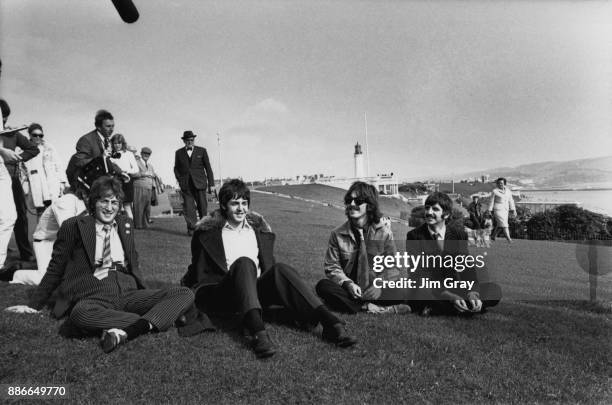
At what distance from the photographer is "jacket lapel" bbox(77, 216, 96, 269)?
3990 mm

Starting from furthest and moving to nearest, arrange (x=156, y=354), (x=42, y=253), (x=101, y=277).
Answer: (x=42, y=253) → (x=101, y=277) → (x=156, y=354)

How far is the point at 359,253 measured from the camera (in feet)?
15.3

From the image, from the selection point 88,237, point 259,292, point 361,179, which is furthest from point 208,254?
point 361,179

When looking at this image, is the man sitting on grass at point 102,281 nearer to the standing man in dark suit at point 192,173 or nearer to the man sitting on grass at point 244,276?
the man sitting on grass at point 244,276

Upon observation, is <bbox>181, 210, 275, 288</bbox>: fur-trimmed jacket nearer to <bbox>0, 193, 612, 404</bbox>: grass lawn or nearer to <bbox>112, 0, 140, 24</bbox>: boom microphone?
<bbox>0, 193, 612, 404</bbox>: grass lawn

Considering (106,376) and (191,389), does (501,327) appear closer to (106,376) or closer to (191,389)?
(191,389)

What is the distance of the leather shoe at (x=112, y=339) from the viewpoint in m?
3.44

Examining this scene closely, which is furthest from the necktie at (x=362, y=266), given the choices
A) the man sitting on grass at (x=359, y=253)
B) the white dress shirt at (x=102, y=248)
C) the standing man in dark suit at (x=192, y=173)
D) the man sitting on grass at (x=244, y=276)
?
the standing man in dark suit at (x=192, y=173)

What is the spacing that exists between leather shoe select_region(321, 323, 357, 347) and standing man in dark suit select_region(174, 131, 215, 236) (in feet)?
22.3

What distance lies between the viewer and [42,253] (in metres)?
5.18

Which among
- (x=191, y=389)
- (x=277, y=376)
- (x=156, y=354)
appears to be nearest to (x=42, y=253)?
(x=156, y=354)

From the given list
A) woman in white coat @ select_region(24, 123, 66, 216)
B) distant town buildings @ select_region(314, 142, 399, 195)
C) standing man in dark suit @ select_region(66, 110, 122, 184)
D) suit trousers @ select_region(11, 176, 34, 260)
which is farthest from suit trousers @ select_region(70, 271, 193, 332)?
distant town buildings @ select_region(314, 142, 399, 195)

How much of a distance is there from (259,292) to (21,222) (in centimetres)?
441

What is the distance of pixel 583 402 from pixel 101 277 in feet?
13.2
